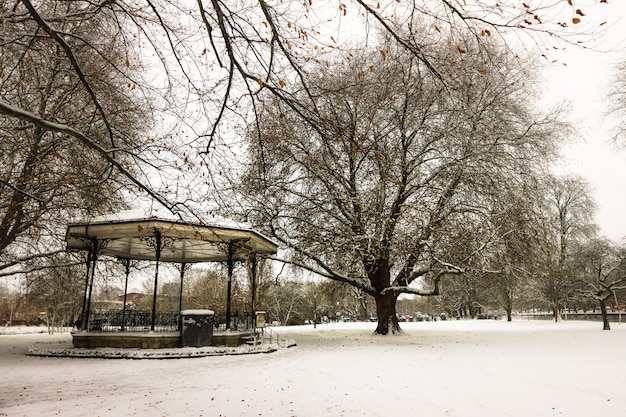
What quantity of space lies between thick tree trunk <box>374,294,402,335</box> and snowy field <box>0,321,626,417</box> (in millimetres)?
7430

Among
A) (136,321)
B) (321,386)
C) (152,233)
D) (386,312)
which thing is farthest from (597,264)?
(136,321)

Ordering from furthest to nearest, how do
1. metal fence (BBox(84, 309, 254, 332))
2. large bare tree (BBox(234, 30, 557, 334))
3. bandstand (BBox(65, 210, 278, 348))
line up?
large bare tree (BBox(234, 30, 557, 334)) < metal fence (BBox(84, 309, 254, 332)) < bandstand (BBox(65, 210, 278, 348))

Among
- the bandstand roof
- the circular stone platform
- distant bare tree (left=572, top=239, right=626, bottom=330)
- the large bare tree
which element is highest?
the large bare tree

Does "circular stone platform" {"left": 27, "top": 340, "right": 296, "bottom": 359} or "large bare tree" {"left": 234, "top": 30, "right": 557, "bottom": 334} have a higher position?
"large bare tree" {"left": 234, "top": 30, "right": 557, "bottom": 334}

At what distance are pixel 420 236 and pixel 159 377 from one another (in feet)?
33.3

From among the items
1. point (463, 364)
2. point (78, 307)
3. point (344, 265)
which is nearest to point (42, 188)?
point (344, 265)

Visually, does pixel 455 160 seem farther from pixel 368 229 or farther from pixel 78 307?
pixel 78 307

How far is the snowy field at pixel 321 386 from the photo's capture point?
206 inches

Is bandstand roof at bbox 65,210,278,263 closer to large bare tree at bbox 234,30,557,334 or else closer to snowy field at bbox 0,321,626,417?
large bare tree at bbox 234,30,557,334

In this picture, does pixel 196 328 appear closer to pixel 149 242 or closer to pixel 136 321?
pixel 149 242

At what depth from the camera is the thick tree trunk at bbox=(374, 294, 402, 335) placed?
59.6 ft

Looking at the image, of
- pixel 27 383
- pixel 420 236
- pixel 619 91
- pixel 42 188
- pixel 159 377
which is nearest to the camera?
pixel 27 383

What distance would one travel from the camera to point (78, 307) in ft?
105

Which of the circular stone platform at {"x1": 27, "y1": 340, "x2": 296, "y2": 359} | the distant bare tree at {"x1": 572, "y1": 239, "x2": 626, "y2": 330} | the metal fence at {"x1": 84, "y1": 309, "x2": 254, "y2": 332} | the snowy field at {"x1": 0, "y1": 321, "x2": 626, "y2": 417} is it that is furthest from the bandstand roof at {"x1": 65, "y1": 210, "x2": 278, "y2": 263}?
the distant bare tree at {"x1": 572, "y1": 239, "x2": 626, "y2": 330}
